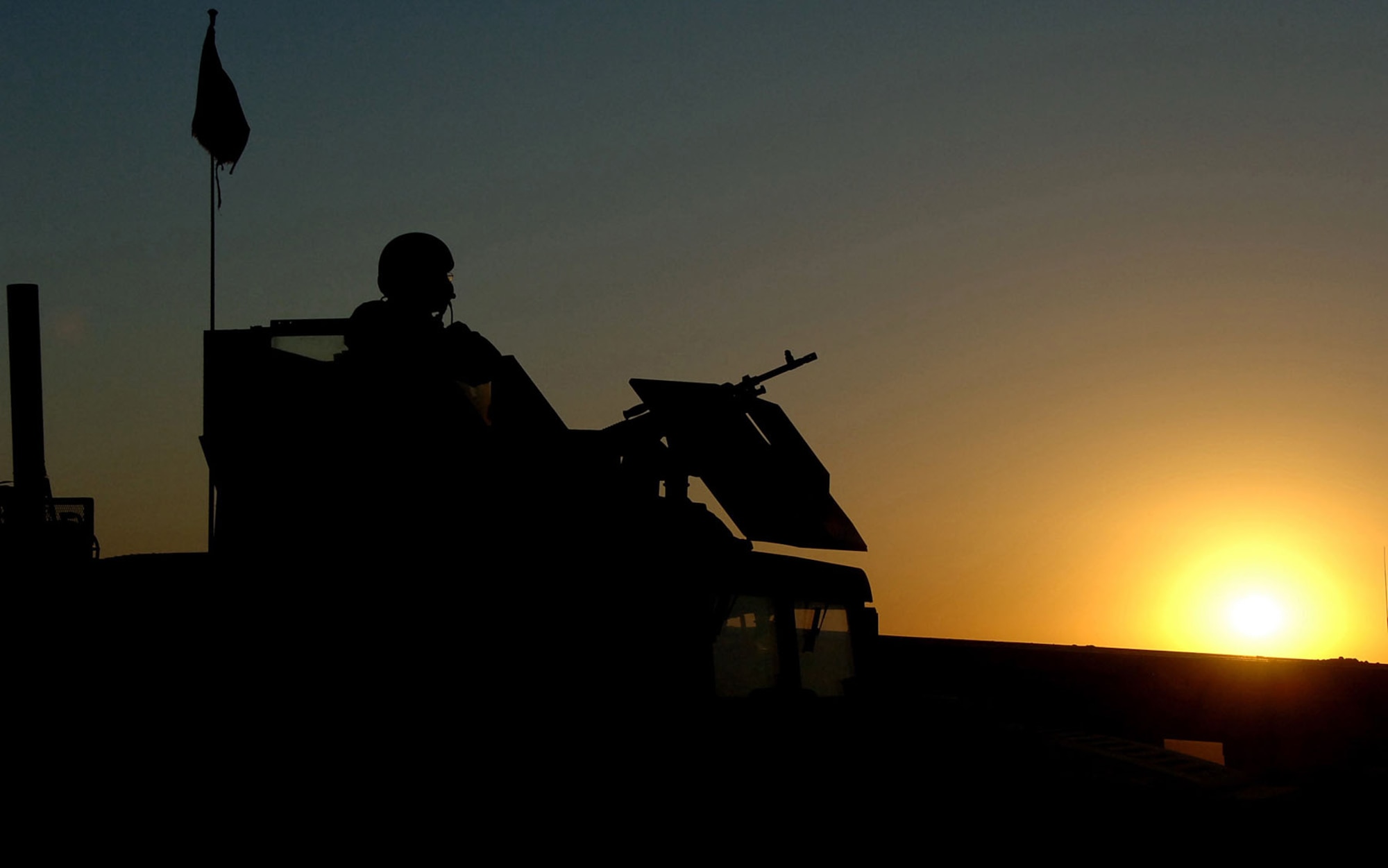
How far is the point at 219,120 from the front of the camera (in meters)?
11.2

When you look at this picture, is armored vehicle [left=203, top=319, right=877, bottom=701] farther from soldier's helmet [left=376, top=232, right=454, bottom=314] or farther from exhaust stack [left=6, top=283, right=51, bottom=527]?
exhaust stack [left=6, top=283, right=51, bottom=527]

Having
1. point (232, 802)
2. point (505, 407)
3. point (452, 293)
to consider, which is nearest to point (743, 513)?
point (505, 407)

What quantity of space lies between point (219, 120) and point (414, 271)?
6.14 metres

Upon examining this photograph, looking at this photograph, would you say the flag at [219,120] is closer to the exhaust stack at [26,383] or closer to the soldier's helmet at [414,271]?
the exhaust stack at [26,383]

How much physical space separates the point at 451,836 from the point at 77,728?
1172 millimetres

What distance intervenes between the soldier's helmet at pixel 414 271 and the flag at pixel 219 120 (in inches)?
228

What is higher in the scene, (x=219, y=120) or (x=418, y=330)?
(x=219, y=120)

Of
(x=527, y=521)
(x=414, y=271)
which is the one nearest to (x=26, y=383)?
(x=414, y=271)

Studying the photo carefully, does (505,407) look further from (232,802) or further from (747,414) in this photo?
(232,802)

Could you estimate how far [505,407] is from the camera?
20.5ft

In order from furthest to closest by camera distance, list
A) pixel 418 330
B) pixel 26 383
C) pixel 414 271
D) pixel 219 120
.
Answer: pixel 219 120
pixel 26 383
pixel 414 271
pixel 418 330

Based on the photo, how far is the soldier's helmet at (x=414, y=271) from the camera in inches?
234

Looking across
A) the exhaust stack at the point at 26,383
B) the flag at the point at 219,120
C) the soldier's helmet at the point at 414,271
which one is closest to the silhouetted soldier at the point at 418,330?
the soldier's helmet at the point at 414,271

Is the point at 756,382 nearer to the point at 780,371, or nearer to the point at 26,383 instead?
the point at 780,371
